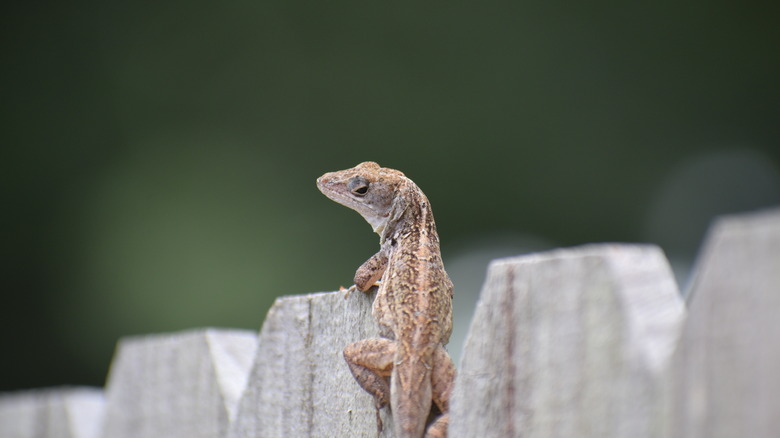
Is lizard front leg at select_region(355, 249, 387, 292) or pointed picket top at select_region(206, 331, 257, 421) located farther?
pointed picket top at select_region(206, 331, 257, 421)

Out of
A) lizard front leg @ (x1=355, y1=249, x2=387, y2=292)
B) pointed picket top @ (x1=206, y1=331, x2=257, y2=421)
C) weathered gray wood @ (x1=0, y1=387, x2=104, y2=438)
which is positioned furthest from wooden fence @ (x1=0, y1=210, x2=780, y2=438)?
weathered gray wood @ (x1=0, y1=387, x2=104, y2=438)

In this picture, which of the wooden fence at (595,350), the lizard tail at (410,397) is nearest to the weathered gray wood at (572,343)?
the wooden fence at (595,350)

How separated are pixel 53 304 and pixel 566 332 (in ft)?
20.1

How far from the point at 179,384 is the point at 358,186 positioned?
826 millimetres

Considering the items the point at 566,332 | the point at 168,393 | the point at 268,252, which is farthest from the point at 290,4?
the point at 566,332

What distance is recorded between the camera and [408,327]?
2084 mm

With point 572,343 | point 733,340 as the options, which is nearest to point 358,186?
point 572,343

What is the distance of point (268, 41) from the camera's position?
763cm

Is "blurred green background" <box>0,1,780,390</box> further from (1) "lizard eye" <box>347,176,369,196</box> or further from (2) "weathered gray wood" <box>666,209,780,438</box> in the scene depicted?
(2) "weathered gray wood" <box>666,209,780,438</box>

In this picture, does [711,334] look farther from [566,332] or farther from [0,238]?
[0,238]

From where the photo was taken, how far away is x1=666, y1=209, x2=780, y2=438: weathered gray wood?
1.18 m

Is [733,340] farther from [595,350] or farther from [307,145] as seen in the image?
[307,145]

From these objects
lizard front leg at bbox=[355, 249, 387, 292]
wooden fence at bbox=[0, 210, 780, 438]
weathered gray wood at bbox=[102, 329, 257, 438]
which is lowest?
weathered gray wood at bbox=[102, 329, 257, 438]

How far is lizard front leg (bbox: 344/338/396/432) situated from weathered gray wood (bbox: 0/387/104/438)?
1.60 metres
